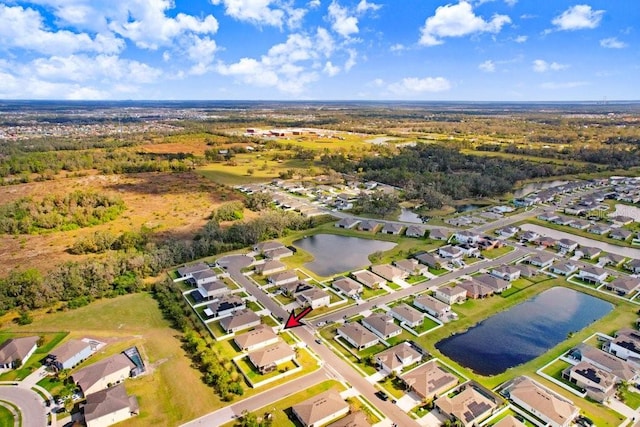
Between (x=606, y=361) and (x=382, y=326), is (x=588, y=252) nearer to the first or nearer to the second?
(x=606, y=361)

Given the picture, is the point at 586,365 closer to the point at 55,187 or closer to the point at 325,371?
the point at 325,371

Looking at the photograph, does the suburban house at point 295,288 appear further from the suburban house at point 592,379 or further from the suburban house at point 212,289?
the suburban house at point 592,379

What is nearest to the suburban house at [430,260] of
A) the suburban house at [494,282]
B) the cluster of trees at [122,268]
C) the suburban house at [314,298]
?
the suburban house at [494,282]

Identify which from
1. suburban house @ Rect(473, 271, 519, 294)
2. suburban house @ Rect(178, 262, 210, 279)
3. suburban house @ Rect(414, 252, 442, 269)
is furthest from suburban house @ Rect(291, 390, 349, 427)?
suburban house @ Rect(414, 252, 442, 269)

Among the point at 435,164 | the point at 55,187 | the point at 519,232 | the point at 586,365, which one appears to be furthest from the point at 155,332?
the point at 435,164

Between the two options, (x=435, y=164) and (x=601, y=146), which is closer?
(x=435, y=164)

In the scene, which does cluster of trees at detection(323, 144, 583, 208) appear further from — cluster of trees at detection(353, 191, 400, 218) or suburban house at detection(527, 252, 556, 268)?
suburban house at detection(527, 252, 556, 268)
